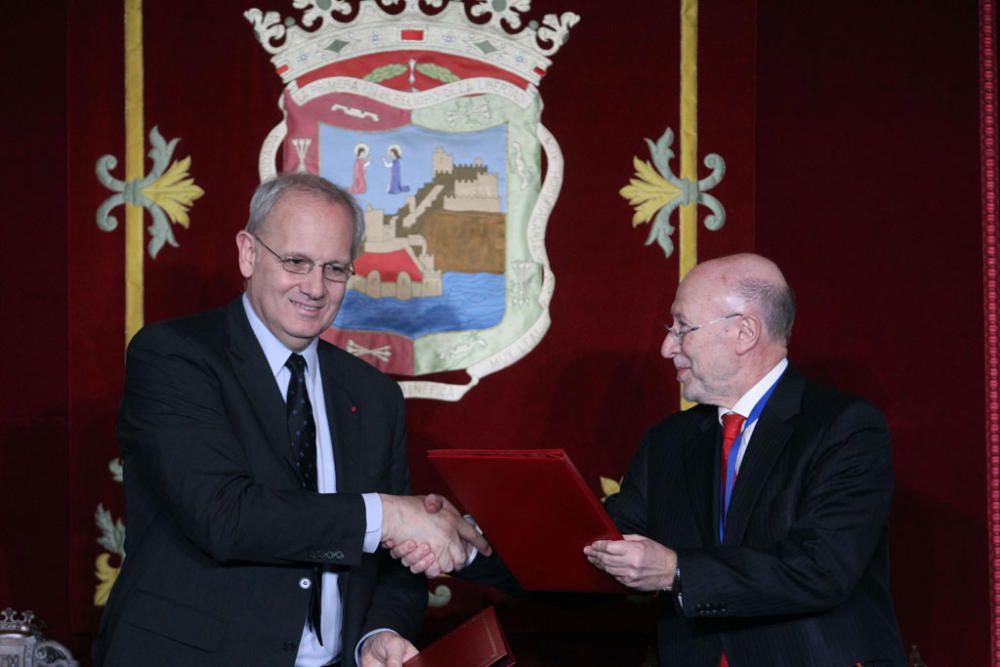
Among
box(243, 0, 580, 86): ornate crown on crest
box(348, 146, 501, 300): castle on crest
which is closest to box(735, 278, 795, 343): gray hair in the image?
box(348, 146, 501, 300): castle on crest

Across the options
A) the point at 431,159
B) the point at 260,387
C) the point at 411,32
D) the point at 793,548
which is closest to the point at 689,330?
the point at 793,548

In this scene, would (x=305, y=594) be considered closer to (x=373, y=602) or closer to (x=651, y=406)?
(x=373, y=602)

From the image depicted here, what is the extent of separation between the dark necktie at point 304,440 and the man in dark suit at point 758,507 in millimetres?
575

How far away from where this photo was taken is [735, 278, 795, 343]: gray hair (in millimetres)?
2586

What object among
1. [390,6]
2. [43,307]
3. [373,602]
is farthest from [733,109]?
[43,307]

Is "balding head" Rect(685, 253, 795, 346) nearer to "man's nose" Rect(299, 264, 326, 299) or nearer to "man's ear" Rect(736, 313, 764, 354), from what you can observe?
"man's ear" Rect(736, 313, 764, 354)

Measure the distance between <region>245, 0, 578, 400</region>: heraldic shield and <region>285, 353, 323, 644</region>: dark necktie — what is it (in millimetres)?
1055

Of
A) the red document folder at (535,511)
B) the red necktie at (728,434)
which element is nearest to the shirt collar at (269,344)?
the red document folder at (535,511)

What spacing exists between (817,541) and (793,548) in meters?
0.05

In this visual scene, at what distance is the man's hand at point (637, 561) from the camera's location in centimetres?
231

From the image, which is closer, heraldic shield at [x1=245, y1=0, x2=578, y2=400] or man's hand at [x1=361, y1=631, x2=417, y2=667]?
man's hand at [x1=361, y1=631, x2=417, y2=667]

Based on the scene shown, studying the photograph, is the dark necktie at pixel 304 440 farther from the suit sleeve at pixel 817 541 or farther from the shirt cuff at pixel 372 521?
the suit sleeve at pixel 817 541

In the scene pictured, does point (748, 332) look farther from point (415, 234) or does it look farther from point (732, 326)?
point (415, 234)

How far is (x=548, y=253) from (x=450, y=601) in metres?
1.11
